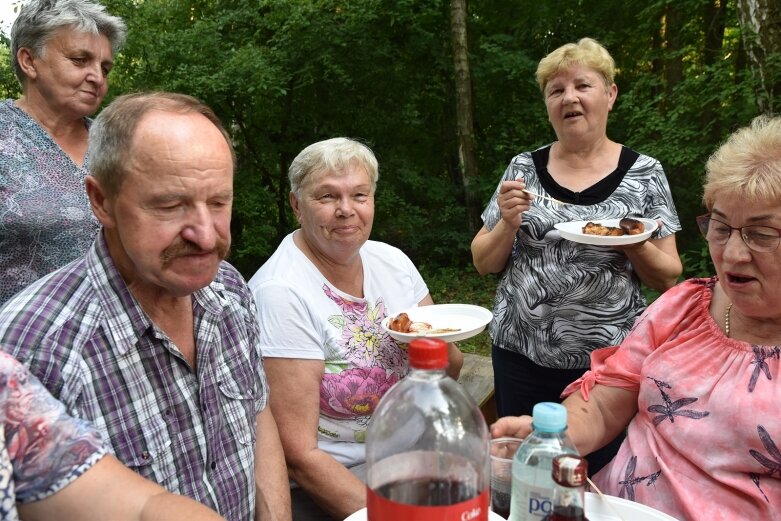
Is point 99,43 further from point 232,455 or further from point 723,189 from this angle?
point 723,189

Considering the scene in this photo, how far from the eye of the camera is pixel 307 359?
80.7 inches

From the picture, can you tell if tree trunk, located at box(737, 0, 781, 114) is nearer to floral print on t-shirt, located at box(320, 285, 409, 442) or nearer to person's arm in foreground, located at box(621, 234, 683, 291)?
person's arm in foreground, located at box(621, 234, 683, 291)

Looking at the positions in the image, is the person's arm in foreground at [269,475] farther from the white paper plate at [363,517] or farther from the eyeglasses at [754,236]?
the eyeglasses at [754,236]

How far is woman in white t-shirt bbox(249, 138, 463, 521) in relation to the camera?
198 cm

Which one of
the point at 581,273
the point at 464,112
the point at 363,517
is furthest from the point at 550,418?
the point at 464,112

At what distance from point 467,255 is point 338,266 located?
7.20m

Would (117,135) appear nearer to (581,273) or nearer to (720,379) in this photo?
(720,379)

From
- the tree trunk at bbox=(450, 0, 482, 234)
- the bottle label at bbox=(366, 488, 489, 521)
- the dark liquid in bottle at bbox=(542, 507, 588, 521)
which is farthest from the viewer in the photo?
the tree trunk at bbox=(450, 0, 482, 234)

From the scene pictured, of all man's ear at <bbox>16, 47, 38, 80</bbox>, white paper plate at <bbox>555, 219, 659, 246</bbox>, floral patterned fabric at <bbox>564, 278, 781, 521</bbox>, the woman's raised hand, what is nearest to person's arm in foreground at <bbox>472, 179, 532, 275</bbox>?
the woman's raised hand

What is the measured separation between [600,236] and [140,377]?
1766 mm

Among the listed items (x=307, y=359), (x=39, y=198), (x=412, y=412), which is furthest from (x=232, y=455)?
(x=39, y=198)

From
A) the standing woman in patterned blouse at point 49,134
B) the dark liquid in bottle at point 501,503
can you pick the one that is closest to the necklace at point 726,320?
the dark liquid in bottle at point 501,503

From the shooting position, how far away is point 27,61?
255 cm

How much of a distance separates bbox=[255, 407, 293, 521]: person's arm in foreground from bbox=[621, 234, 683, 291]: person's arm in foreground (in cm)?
164
